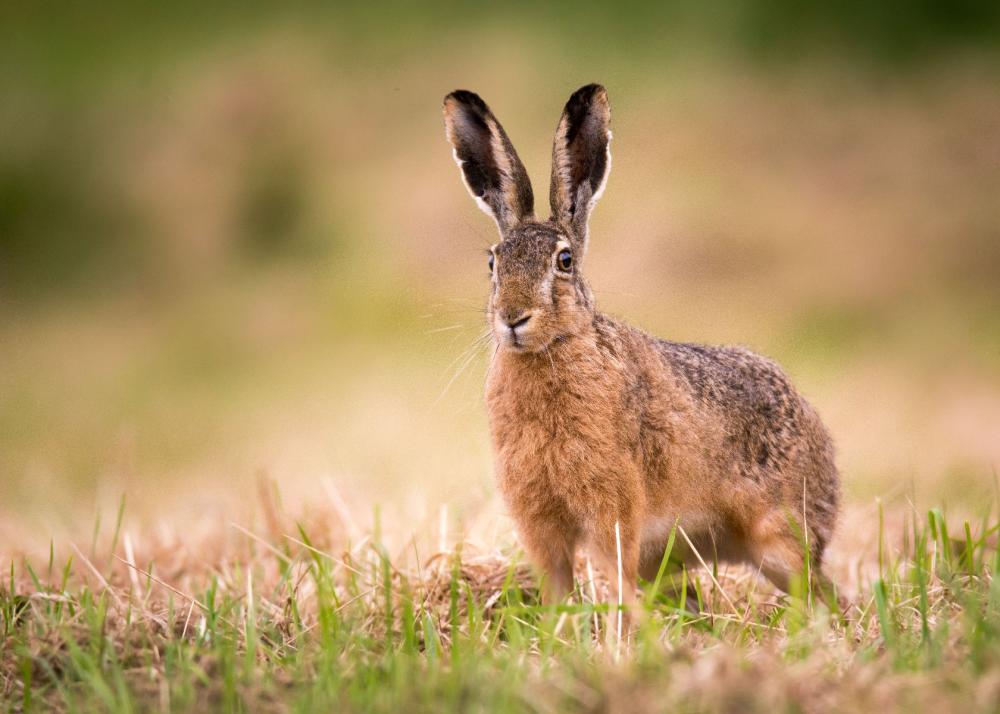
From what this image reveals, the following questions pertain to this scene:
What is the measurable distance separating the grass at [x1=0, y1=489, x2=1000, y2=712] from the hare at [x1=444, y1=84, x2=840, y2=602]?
0.24 metres

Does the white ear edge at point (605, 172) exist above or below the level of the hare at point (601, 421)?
above

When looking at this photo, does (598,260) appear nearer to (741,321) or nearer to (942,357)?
(741,321)

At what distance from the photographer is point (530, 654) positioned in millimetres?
3850

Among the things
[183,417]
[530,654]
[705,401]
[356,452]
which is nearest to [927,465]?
[705,401]

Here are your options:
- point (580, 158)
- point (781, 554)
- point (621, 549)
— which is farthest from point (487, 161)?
point (781, 554)

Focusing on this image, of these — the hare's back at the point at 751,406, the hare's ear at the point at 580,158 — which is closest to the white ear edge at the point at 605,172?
the hare's ear at the point at 580,158

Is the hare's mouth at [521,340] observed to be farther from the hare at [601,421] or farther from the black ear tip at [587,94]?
the black ear tip at [587,94]

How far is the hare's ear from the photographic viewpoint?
4.86m

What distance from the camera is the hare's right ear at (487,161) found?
4.90 metres

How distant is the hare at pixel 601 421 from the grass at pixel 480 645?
238mm

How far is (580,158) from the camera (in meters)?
4.96

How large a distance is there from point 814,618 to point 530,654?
950 millimetres

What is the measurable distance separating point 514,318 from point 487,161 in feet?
3.02

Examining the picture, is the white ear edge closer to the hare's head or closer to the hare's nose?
the hare's head
